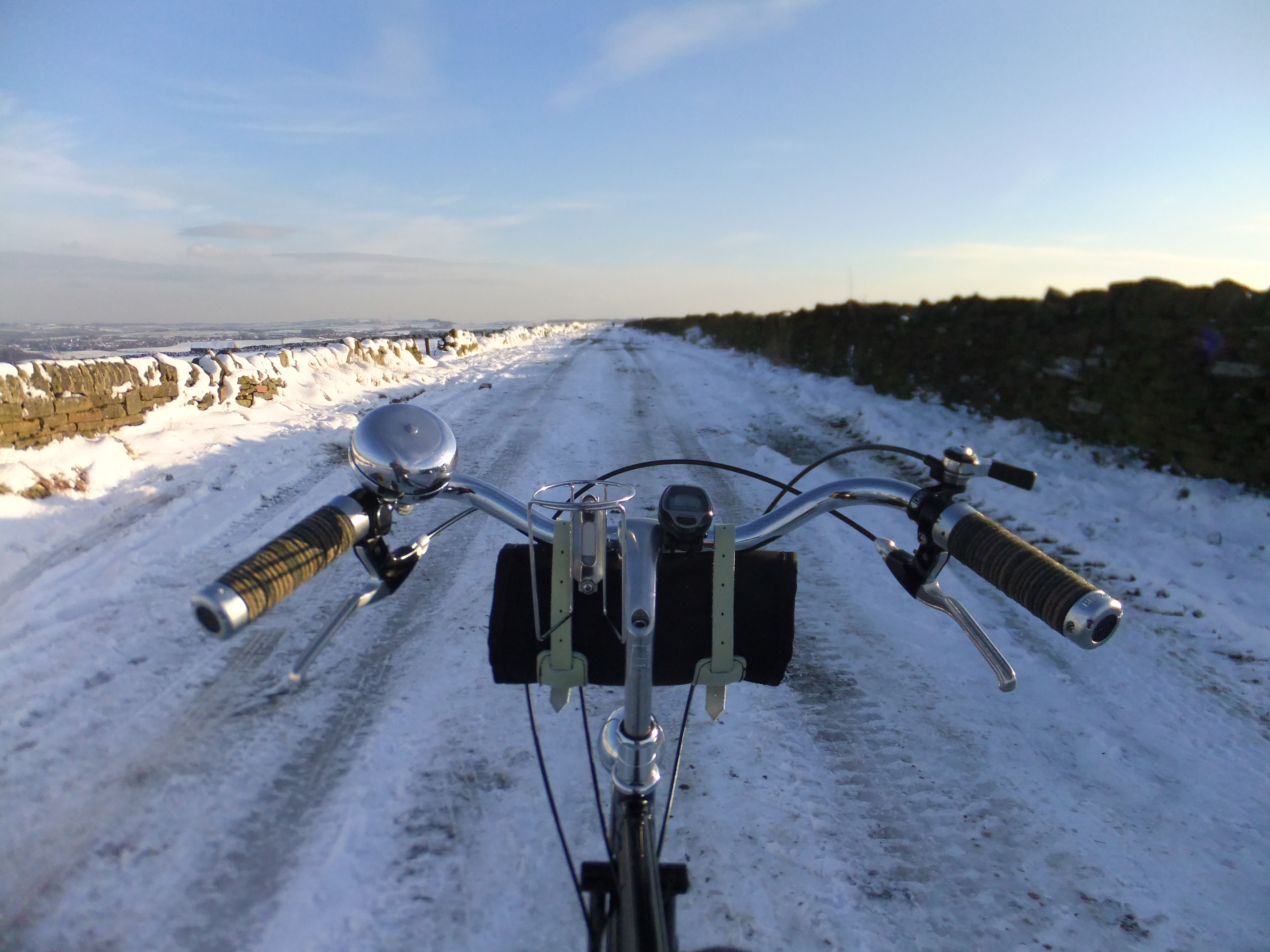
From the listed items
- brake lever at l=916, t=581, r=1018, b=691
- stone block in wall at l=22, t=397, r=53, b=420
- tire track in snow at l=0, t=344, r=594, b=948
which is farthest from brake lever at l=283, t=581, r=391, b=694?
stone block in wall at l=22, t=397, r=53, b=420

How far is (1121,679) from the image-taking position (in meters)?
3.45

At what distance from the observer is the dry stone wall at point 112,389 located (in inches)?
225

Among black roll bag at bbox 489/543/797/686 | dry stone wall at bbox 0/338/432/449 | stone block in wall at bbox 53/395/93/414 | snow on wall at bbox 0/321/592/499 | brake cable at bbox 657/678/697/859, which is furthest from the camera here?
stone block in wall at bbox 53/395/93/414

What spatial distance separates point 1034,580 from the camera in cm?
100

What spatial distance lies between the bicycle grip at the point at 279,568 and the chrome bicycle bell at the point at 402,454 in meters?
0.07

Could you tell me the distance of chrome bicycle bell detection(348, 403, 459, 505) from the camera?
1.14 m

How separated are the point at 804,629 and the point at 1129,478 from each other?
489 cm

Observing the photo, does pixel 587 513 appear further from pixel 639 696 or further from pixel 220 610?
pixel 220 610

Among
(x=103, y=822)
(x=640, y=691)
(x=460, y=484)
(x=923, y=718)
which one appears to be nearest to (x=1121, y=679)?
(x=923, y=718)

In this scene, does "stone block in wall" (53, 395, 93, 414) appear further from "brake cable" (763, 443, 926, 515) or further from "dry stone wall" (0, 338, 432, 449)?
"brake cable" (763, 443, 926, 515)

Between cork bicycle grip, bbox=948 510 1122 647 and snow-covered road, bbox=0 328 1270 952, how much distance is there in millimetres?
1566

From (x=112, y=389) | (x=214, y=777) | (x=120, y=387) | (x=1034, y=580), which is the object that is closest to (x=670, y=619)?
(x=1034, y=580)

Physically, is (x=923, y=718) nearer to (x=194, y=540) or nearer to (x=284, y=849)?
(x=284, y=849)

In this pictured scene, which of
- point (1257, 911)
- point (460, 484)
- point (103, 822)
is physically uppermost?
point (460, 484)
